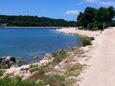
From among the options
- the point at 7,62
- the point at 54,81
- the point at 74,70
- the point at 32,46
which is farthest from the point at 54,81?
the point at 32,46

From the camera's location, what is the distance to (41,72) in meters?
18.3

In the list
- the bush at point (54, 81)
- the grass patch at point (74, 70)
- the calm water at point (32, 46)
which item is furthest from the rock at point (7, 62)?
the bush at point (54, 81)

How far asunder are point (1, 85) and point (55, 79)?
4.07m

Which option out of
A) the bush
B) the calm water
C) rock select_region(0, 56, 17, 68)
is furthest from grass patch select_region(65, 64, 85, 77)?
the calm water

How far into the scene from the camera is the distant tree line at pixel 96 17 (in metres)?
123

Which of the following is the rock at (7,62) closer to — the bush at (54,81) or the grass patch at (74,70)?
the grass patch at (74,70)

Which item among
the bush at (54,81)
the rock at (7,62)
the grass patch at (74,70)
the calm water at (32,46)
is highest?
the bush at (54,81)

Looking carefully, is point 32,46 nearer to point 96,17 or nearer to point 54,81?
point 54,81

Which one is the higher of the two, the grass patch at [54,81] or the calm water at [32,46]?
the grass patch at [54,81]

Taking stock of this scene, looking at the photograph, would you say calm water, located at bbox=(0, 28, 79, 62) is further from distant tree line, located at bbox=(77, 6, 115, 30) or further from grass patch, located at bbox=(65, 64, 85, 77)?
distant tree line, located at bbox=(77, 6, 115, 30)

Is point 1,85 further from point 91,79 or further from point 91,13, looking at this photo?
point 91,13

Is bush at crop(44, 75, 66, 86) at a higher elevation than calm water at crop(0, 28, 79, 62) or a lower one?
higher

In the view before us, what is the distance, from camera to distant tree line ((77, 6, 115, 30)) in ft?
404

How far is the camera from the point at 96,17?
4914 inches
